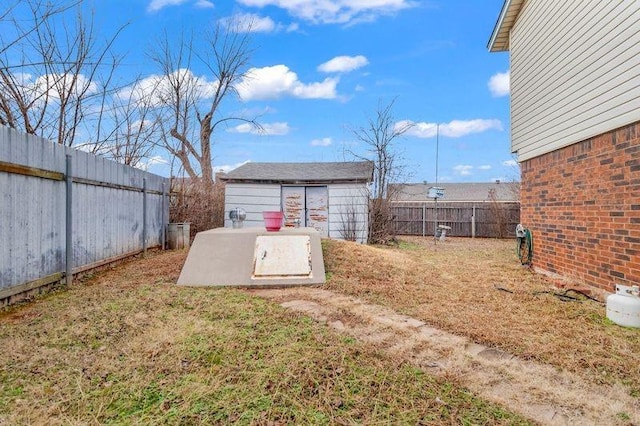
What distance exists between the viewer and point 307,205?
11.9 metres

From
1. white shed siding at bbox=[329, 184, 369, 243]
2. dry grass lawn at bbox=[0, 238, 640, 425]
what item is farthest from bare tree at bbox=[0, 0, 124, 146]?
white shed siding at bbox=[329, 184, 369, 243]

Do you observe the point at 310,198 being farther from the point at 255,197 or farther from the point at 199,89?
the point at 199,89

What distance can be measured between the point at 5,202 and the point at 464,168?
20.9 m

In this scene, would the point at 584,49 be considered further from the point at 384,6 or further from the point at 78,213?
the point at 78,213

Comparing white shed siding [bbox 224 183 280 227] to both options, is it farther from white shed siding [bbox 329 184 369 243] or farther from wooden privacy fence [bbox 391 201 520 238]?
wooden privacy fence [bbox 391 201 520 238]

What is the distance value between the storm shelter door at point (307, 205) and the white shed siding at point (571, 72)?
584 centimetres

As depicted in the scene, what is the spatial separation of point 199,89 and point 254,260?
478 inches

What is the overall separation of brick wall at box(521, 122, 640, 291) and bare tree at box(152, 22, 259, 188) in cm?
1090

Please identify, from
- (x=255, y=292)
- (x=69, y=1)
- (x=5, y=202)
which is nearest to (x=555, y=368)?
(x=255, y=292)

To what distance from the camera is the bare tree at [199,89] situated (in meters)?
14.8

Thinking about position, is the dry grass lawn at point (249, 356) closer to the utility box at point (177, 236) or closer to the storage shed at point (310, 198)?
the utility box at point (177, 236)

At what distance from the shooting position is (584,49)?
5191 millimetres

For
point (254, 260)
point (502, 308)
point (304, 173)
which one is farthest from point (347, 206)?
point (502, 308)

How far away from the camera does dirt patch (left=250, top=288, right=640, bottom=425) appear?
79.7 inches
